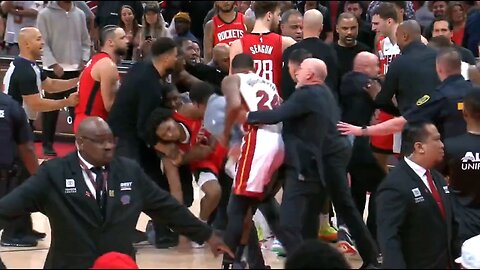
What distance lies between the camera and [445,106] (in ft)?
25.4

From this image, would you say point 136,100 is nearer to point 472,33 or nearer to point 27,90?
point 27,90

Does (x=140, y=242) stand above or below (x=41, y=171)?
below

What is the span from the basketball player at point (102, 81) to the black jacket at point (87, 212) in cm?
232

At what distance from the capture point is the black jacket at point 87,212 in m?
5.88

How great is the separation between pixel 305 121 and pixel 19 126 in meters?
2.26

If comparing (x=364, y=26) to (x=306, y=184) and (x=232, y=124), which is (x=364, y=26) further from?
(x=232, y=124)

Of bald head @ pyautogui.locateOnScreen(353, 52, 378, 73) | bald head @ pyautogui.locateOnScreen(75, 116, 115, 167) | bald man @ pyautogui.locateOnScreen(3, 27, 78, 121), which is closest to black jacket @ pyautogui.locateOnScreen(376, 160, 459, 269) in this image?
bald head @ pyautogui.locateOnScreen(75, 116, 115, 167)

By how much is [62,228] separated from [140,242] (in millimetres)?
2285

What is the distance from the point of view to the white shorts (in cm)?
700

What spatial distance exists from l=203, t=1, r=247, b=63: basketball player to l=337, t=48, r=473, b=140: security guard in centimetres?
377

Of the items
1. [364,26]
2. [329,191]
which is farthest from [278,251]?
[364,26]

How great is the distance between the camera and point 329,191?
731cm

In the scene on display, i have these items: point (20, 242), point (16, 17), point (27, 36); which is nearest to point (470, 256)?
point (20, 242)

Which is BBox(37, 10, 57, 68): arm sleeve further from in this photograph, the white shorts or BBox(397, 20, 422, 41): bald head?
the white shorts
